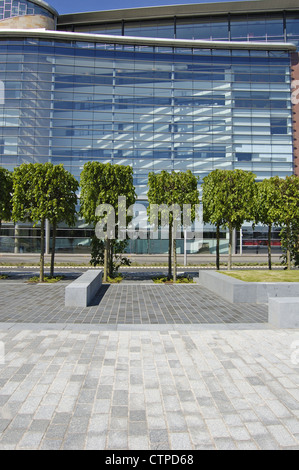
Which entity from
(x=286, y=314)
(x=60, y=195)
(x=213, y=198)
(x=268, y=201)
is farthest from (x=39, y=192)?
(x=268, y=201)

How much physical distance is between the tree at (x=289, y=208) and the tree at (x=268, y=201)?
9.7 inches

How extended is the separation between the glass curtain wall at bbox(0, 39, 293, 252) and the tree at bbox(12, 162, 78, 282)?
77.4 ft

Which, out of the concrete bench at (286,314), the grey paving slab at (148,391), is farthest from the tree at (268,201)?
the grey paving slab at (148,391)

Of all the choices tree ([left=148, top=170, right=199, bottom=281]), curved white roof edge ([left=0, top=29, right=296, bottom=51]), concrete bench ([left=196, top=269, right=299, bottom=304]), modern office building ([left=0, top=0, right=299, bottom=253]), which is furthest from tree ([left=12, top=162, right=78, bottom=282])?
curved white roof edge ([left=0, top=29, right=296, bottom=51])

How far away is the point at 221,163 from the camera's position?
1544 inches

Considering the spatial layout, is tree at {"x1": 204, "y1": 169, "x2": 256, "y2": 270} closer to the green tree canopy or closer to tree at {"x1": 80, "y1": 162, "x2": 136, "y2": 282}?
tree at {"x1": 80, "y1": 162, "x2": 136, "y2": 282}

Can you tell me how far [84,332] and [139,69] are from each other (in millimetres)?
41252

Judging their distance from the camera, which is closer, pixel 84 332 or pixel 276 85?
pixel 84 332

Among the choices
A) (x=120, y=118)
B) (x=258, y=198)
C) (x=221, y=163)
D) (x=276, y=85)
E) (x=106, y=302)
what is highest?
(x=276, y=85)

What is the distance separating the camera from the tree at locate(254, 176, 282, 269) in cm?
1631

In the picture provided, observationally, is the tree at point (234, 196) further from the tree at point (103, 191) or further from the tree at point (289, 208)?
the tree at point (103, 191)
